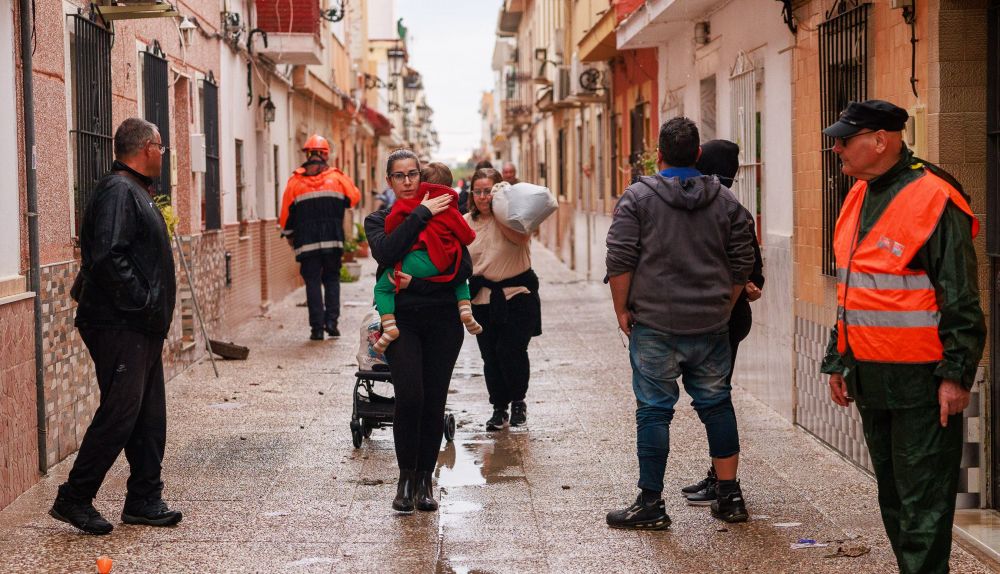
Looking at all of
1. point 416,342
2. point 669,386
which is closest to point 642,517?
point 669,386

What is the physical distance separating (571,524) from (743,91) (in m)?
5.48

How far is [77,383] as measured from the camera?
314 inches

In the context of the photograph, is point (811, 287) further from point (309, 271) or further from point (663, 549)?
point (309, 271)

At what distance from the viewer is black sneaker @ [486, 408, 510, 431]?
28.0 feet

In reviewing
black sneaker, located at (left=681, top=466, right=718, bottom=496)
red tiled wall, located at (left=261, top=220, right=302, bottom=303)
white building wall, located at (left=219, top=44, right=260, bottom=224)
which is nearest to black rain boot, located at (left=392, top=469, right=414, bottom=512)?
black sneaker, located at (left=681, top=466, right=718, bottom=496)

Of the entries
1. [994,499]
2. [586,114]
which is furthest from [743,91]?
[586,114]

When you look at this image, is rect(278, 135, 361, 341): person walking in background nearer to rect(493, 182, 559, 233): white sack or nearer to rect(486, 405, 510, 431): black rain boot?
rect(486, 405, 510, 431): black rain boot

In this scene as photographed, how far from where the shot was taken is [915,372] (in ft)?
14.8

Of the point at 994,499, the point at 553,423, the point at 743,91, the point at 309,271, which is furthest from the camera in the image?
the point at 309,271

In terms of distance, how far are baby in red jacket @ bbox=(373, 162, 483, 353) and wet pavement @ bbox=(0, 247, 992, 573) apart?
97cm

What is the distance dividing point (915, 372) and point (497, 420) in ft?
14.2

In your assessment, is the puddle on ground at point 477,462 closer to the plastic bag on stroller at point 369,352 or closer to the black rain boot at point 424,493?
the black rain boot at point 424,493

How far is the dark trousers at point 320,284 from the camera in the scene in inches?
Answer: 538

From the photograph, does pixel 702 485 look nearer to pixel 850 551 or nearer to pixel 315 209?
pixel 850 551
